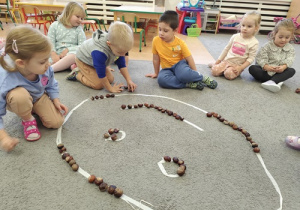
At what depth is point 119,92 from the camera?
1820mm

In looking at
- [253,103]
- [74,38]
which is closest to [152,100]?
[253,103]

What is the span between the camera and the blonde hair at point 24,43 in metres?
1.03

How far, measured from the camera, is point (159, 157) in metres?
1.20

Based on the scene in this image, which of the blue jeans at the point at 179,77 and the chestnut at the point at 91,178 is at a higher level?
the blue jeans at the point at 179,77

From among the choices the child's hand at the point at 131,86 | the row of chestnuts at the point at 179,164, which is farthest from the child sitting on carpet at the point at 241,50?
the row of chestnuts at the point at 179,164

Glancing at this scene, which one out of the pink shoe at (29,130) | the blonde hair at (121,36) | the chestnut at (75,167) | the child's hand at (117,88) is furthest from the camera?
the child's hand at (117,88)

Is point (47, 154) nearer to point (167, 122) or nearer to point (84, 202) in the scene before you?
point (84, 202)

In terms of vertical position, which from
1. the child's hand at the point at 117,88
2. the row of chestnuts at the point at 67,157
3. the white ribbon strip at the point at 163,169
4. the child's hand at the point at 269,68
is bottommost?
the white ribbon strip at the point at 163,169

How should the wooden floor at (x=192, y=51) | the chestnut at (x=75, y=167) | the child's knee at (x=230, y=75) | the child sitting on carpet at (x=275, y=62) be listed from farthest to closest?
the wooden floor at (x=192, y=51) → the child's knee at (x=230, y=75) → the child sitting on carpet at (x=275, y=62) → the chestnut at (x=75, y=167)

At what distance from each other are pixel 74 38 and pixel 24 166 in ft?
4.95

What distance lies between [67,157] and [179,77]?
1156 millimetres

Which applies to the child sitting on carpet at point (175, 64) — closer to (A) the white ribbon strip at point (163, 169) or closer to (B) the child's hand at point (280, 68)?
(B) the child's hand at point (280, 68)

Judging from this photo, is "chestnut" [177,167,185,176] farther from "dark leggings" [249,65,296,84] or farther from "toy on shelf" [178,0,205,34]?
"toy on shelf" [178,0,205,34]

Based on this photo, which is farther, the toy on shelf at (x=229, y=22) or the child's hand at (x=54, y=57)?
the toy on shelf at (x=229, y=22)
